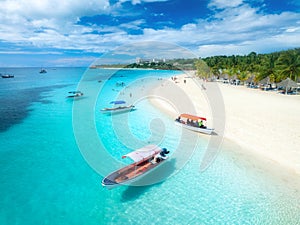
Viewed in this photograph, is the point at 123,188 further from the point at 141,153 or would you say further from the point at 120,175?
the point at 141,153

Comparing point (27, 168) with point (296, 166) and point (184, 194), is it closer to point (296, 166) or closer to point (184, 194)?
point (184, 194)

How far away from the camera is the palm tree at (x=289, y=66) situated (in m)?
35.8

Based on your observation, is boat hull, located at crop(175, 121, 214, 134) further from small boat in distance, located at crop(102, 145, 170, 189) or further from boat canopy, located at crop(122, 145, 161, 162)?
boat canopy, located at crop(122, 145, 161, 162)

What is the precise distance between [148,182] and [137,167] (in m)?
1.14

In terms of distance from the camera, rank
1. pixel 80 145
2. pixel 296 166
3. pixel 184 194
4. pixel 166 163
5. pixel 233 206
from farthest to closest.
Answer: pixel 80 145 → pixel 166 163 → pixel 296 166 → pixel 184 194 → pixel 233 206

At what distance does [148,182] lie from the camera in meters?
11.3

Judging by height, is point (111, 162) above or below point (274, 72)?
below

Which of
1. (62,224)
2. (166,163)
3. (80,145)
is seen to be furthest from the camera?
(80,145)

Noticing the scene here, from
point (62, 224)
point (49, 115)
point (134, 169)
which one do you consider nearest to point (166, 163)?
point (134, 169)

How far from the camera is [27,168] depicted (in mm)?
12945

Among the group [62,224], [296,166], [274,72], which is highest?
[274,72]

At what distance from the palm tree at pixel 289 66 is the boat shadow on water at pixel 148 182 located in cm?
3629

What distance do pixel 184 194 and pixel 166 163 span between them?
3.31m

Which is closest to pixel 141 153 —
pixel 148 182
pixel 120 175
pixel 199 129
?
pixel 148 182
